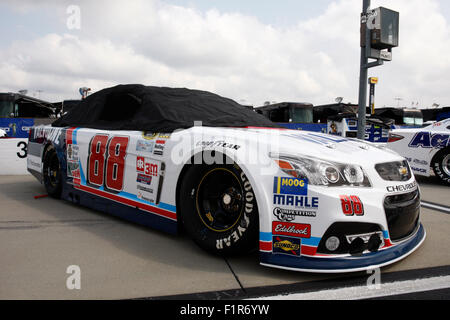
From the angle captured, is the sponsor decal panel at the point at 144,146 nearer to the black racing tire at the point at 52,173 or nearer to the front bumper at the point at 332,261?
the front bumper at the point at 332,261

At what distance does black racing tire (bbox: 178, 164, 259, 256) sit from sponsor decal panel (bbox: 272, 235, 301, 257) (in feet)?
0.55

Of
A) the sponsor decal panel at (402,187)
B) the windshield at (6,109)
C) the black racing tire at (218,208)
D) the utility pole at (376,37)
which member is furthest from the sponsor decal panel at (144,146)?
the windshield at (6,109)

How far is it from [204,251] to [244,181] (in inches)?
27.4

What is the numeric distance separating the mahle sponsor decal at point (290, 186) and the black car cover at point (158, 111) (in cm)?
102

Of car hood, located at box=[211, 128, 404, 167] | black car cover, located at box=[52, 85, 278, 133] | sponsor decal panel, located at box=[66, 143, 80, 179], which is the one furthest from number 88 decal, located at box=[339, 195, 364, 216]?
sponsor decal panel, located at box=[66, 143, 80, 179]

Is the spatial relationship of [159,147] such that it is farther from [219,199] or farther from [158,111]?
[219,199]

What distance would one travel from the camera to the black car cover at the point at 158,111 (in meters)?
3.24

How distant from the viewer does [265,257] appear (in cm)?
233

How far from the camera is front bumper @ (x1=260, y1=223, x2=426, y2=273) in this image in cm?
220

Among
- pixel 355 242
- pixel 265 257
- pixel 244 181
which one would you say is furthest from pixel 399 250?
pixel 244 181

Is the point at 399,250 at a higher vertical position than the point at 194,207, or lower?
lower

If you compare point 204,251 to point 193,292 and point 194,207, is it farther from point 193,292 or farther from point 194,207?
point 193,292

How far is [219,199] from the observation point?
2691 millimetres
